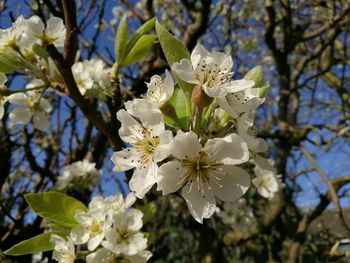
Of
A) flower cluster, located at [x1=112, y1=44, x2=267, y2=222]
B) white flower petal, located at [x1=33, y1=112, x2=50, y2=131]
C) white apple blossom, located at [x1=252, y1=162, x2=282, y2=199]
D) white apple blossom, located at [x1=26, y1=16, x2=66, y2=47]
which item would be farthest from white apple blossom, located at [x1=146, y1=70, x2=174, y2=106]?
white apple blossom, located at [x1=252, y1=162, x2=282, y2=199]

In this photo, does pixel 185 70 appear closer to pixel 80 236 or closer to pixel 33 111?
pixel 80 236

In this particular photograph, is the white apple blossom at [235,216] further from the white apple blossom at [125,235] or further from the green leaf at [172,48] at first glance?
the green leaf at [172,48]

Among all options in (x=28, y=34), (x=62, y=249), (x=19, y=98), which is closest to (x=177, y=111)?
(x=62, y=249)

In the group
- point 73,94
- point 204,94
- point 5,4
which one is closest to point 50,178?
point 5,4

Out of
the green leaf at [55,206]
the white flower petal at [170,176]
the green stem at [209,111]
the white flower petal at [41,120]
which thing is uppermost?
the white flower petal at [41,120]

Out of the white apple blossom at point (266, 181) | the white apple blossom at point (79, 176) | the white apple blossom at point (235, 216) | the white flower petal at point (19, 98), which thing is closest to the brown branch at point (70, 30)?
the white flower petal at point (19, 98)

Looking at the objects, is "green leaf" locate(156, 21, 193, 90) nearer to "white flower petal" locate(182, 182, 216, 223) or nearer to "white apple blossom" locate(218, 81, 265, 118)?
"white apple blossom" locate(218, 81, 265, 118)

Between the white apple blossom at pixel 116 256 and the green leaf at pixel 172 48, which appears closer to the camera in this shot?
the green leaf at pixel 172 48
